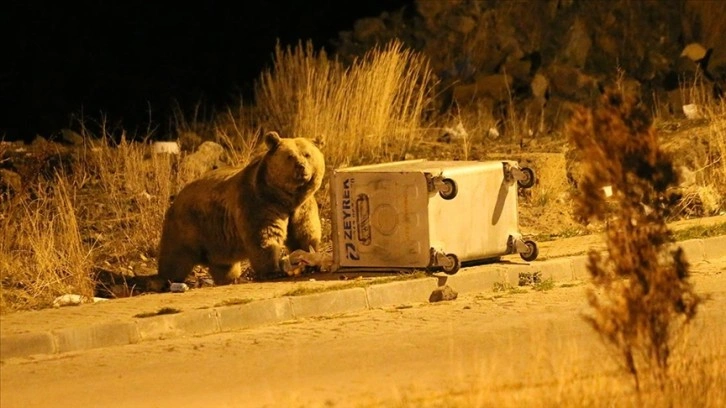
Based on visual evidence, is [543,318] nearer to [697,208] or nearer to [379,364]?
[379,364]

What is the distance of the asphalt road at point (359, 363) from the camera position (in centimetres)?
893

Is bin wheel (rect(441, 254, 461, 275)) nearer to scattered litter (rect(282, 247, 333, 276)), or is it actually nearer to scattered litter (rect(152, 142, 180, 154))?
scattered litter (rect(282, 247, 333, 276))

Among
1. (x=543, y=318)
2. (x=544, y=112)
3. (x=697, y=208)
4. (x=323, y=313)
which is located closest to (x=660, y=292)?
(x=543, y=318)

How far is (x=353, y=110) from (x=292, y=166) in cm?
488

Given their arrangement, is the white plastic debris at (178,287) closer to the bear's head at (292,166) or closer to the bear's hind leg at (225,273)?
the bear's hind leg at (225,273)

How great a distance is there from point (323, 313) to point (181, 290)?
1.73m

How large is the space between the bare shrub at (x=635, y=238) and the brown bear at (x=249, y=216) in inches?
200

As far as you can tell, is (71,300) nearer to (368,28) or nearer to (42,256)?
(42,256)

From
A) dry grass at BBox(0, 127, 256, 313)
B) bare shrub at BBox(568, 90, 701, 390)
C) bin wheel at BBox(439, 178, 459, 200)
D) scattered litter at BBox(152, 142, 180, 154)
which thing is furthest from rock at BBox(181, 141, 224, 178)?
bare shrub at BBox(568, 90, 701, 390)

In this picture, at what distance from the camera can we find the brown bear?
1322 cm

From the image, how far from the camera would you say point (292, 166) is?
1315cm

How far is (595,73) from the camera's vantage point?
83.4ft

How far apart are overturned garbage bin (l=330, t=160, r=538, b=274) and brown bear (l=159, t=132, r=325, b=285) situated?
38 cm

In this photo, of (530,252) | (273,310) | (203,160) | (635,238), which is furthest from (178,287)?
(635,238)
